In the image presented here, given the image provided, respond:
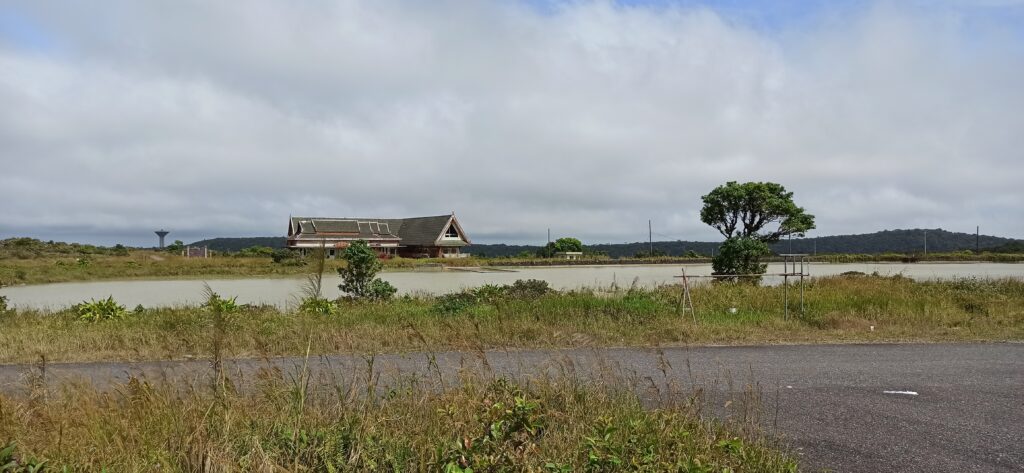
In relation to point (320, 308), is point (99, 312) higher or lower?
lower

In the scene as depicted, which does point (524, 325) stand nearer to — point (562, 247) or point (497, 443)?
point (497, 443)

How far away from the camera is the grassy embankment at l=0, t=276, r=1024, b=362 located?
982cm

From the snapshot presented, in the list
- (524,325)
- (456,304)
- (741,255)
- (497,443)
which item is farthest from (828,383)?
(741,255)

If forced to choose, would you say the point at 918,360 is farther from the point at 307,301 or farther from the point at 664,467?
the point at 307,301

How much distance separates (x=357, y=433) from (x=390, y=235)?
6614 centimetres

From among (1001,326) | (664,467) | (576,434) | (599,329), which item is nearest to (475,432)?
(576,434)

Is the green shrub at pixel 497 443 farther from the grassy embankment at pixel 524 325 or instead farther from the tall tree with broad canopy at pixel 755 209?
the tall tree with broad canopy at pixel 755 209

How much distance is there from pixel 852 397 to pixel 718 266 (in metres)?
16.1

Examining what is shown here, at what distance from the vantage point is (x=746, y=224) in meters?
51.0

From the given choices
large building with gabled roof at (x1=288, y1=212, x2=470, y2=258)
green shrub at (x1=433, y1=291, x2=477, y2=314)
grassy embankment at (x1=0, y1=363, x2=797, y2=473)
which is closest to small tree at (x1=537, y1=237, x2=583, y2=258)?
large building with gabled roof at (x1=288, y1=212, x2=470, y2=258)

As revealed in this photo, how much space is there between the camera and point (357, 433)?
3979 millimetres

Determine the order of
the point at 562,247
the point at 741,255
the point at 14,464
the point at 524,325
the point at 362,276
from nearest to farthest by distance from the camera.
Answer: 1. the point at 14,464
2. the point at 524,325
3. the point at 362,276
4. the point at 741,255
5. the point at 562,247

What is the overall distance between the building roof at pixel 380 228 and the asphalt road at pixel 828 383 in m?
55.7

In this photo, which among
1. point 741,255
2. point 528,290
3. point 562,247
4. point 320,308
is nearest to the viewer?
point 320,308
